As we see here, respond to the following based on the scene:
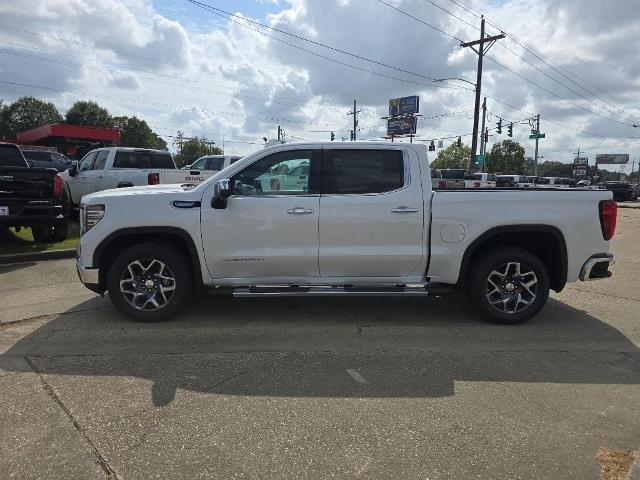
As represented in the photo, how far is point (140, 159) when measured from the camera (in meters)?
13.0

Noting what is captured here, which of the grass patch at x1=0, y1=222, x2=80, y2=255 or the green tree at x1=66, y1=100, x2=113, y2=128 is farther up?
the green tree at x1=66, y1=100, x2=113, y2=128

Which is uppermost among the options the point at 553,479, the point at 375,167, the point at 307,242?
the point at 375,167

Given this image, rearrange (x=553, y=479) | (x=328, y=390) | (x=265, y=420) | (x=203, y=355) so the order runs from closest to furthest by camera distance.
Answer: (x=553, y=479) → (x=265, y=420) → (x=328, y=390) → (x=203, y=355)

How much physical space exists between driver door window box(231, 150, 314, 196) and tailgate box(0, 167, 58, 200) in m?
5.23

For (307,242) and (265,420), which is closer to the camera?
(265,420)

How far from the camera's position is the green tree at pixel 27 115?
81562mm

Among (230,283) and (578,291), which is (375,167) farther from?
(578,291)

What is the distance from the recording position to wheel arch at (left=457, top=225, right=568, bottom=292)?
5383 millimetres

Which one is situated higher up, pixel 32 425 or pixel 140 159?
pixel 140 159

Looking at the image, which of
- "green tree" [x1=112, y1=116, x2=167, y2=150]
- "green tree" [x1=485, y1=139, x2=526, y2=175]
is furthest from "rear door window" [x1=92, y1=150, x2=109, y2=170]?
"green tree" [x1=485, y1=139, x2=526, y2=175]

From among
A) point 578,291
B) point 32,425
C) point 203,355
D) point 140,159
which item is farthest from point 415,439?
point 140,159

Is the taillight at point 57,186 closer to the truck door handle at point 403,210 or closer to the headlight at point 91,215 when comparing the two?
the headlight at point 91,215

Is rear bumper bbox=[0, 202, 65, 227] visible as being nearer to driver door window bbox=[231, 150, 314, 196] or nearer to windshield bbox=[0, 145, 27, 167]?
windshield bbox=[0, 145, 27, 167]

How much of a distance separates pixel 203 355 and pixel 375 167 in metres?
2.54
